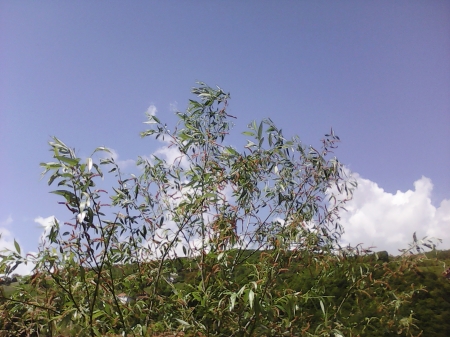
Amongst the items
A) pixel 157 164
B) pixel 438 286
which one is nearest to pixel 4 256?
pixel 157 164

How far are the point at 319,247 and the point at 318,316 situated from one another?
251 cm

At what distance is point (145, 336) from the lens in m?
2.42

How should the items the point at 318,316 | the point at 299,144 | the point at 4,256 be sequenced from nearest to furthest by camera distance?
the point at 4,256
the point at 299,144
the point at 318,316

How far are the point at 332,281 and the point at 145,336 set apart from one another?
3.82 m

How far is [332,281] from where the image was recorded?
563 cm

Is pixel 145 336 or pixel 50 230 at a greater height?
pixel 50 230

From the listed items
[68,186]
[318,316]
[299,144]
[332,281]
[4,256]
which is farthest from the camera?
[332,281]

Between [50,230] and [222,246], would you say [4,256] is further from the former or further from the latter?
[222,246]

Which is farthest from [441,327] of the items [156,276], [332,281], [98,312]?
[98,312]

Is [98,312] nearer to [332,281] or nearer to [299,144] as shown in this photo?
[299,144]

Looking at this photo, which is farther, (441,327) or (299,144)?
(441,327)

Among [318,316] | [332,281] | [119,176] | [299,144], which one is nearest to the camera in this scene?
[119,176]

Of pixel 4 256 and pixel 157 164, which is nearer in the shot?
pixel 4 256

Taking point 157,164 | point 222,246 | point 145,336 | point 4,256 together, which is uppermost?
point 157,164
